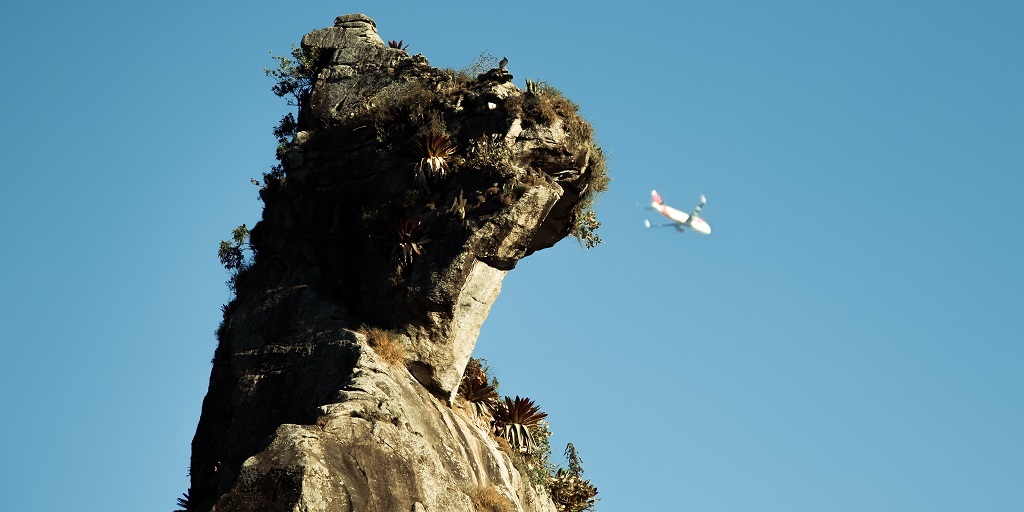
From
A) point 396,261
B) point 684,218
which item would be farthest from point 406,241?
point 684,218

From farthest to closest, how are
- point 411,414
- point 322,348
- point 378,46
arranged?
point 378,46 → point 322,348 → point 411,414

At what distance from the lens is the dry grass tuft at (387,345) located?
1053 inches

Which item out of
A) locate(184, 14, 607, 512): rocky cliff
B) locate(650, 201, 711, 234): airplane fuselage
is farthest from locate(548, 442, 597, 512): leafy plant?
locate(650, 201, 711, 234): airplane fuselage

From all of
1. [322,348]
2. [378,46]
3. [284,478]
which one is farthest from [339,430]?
[378,46]

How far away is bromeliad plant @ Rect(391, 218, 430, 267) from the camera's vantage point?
27.6 meters

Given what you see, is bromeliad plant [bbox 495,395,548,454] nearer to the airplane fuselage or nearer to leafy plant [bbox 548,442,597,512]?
leafy plant [bbox 548,442,597,512]

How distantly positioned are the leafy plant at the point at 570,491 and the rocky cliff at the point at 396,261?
2.67 feet

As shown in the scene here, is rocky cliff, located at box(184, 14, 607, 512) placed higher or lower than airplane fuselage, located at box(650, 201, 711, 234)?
lower

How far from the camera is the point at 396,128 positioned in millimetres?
29828

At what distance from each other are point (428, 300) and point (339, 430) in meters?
4.36

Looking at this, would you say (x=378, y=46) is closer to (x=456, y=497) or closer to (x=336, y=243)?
(x=336, y=243)

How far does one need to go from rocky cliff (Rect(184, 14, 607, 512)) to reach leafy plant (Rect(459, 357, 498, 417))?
37 cm

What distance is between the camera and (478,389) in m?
29.5

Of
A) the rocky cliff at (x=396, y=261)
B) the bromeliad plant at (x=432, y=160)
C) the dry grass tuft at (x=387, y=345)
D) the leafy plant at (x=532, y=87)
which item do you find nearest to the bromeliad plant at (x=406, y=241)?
the rocky cliff at (x=396, y=261)
